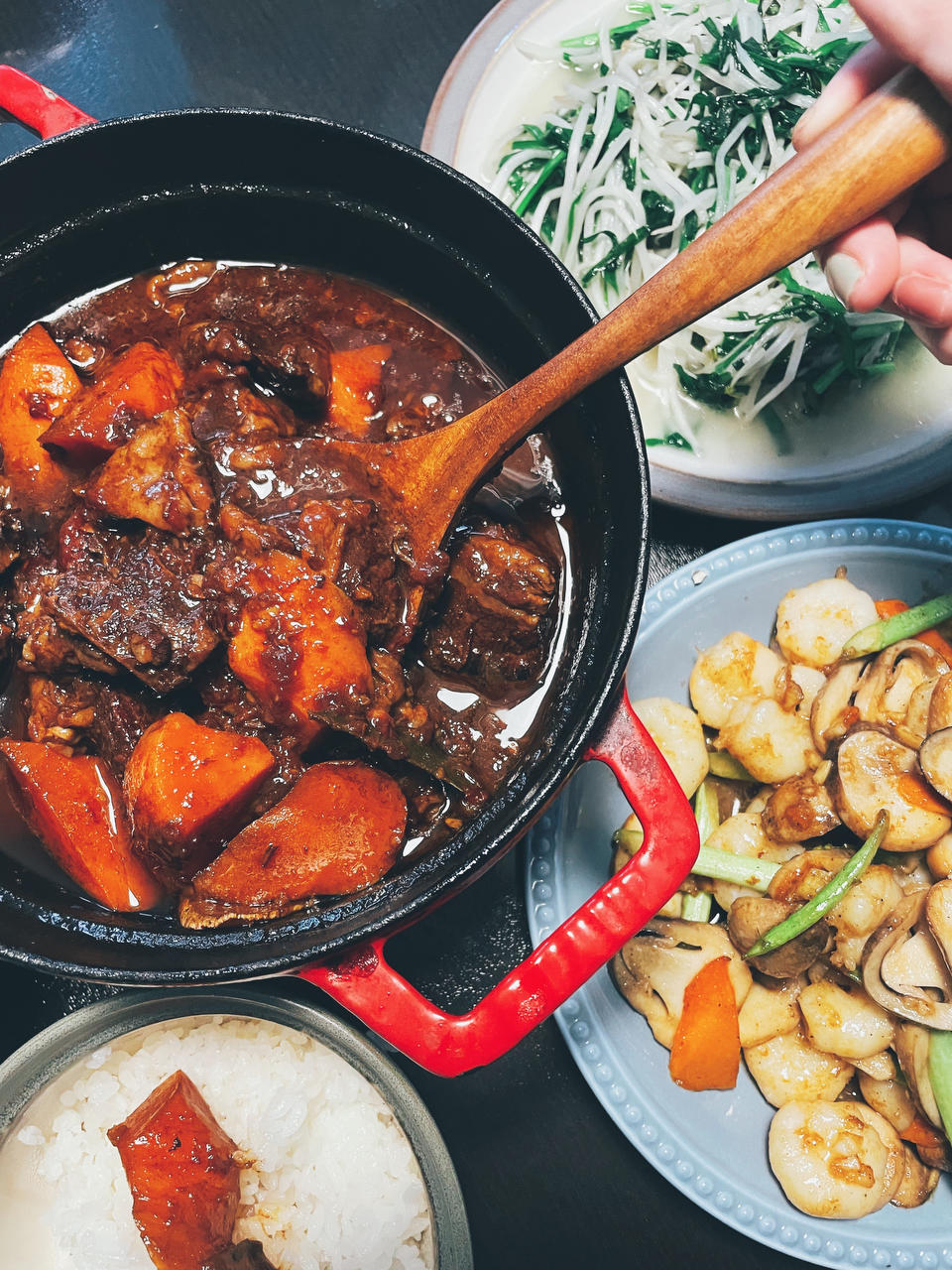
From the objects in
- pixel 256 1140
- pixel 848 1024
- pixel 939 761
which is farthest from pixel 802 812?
pixel 256 1140

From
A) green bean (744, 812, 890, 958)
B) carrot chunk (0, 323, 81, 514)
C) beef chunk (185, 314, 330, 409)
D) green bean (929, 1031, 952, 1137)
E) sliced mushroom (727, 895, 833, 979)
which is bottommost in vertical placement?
green bean (929, 1031, 952, 1137)

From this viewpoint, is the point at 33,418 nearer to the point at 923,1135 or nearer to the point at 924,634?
the point at 924,634

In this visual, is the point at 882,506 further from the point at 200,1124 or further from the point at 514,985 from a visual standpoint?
the point at 200,1124

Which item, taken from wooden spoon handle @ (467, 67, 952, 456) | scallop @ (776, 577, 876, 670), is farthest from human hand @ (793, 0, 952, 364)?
scallop @ (776, 577, 876, 670)

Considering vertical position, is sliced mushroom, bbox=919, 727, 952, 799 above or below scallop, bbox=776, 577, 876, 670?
below

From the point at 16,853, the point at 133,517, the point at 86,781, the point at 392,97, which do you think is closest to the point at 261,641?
the point at 133,517

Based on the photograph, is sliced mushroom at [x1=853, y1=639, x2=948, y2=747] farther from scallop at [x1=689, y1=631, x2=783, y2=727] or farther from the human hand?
the human hand

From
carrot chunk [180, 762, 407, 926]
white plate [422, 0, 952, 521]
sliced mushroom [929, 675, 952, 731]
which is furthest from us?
white plate [422, 0, 952, 521]
